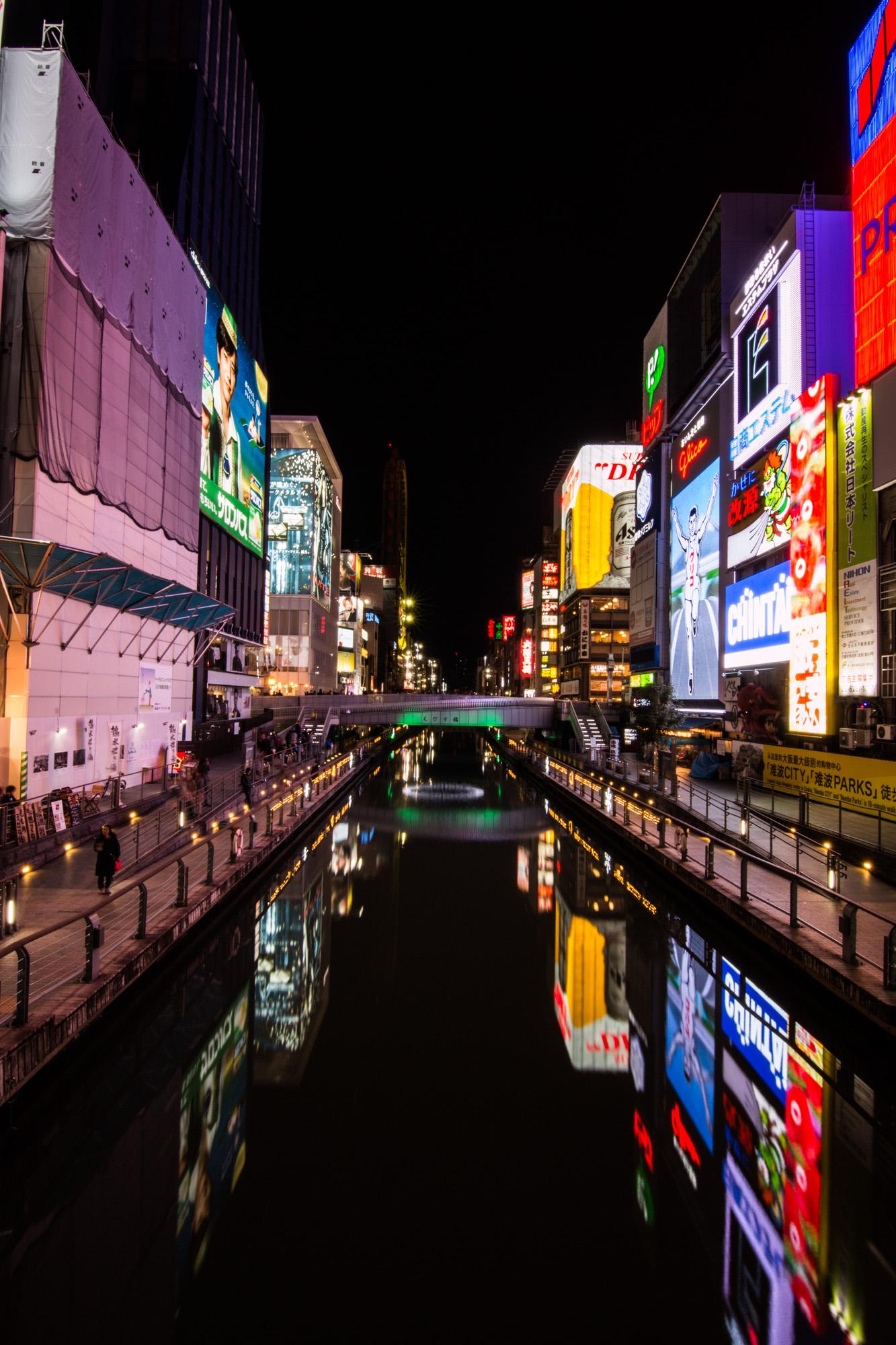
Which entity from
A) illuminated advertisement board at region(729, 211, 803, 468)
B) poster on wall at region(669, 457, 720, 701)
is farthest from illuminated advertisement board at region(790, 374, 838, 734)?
poster on wall at region(669, 457, 720, 701)

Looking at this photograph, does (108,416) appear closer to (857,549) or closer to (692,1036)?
(692,1036)

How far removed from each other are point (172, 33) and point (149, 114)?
A: 655 centimetres

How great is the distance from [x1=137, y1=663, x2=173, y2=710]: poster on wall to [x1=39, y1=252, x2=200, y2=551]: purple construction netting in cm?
522

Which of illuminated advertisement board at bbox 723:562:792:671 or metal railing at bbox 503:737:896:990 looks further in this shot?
illuminated advertisement board at bbox 723:562:792:671

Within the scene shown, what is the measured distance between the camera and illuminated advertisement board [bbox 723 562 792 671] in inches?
1272

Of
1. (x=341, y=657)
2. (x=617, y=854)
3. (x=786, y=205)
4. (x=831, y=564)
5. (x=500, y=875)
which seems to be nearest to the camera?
(x=500, y=875)

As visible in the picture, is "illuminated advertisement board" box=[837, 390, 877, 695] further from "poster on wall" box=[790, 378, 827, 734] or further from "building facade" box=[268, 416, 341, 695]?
"building facade" box=[268, 416, 341, 695]

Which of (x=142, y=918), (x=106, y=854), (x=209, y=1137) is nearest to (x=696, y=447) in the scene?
(x=106, y=854)

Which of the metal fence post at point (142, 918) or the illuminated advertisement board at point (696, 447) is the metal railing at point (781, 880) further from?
the illuminated advertisement board at point (696, 447)

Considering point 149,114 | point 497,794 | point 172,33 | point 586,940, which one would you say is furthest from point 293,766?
point 172,33

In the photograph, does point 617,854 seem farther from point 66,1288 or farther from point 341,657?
point 341,657

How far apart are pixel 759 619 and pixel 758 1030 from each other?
28512 mm

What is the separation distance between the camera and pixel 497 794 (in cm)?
3847

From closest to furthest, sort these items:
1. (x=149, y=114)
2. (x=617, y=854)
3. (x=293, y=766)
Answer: (x=617, y=854) < (x=293, y=766) < (x=149, y=114)
